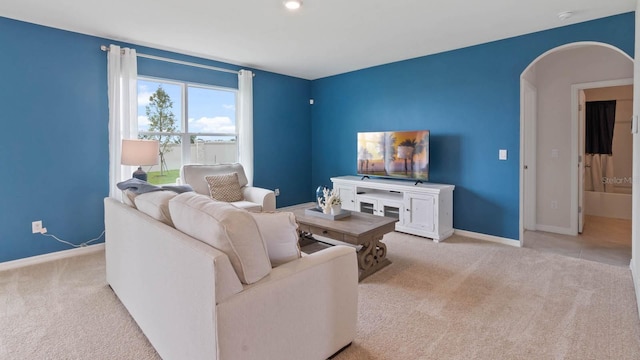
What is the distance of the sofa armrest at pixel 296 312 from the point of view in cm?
141

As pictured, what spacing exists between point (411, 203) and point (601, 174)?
3.72 metres

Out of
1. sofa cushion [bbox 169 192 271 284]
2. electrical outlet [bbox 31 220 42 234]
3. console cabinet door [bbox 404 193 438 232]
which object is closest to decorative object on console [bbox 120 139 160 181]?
electrical outlet [bbox 31 220 42 234]

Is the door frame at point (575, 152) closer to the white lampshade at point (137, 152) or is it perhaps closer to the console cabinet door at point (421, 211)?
the console cabinet door at point (421, 211)

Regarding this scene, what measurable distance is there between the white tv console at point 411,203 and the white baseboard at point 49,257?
3.29 m

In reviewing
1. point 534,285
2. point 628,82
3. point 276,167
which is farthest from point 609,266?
point 276,167

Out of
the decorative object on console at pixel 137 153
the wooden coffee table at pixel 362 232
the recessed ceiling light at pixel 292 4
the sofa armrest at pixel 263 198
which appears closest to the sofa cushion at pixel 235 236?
the wooden coffee table at pixel 362 232

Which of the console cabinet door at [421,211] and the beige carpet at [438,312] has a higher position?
the console cabinet door at [421,211]

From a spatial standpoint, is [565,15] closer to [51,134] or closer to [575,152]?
[575,152]

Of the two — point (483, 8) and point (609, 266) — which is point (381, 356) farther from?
point (483, 8)

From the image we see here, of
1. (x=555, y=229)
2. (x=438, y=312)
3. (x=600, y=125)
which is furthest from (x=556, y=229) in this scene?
(x=438, y=312)

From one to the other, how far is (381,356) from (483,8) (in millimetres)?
3024

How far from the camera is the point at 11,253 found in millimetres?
3389

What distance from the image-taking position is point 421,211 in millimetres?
4266

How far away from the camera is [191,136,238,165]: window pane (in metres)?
4.87
